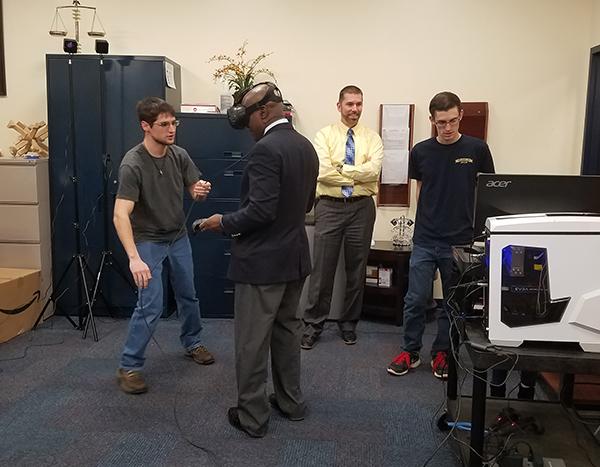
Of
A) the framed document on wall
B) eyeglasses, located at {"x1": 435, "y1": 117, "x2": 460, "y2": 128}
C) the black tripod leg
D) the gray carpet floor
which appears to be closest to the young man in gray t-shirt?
the gray carpet floor

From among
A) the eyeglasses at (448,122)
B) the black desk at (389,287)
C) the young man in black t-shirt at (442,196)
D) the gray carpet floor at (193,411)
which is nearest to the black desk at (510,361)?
the gray carpet floor at (193,411)

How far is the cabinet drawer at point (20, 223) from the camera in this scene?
4035 mm

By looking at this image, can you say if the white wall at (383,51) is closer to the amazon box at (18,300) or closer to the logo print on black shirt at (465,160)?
the amazon box at (18,300)

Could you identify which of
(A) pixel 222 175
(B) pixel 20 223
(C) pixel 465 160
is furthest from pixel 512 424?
(B) pixel 20 223

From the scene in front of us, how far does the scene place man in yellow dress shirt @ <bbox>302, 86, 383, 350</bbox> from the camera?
3.65 m

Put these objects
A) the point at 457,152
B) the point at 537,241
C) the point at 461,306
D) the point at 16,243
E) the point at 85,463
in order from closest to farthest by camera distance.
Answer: the point at 537,241 → the point at 461,306 → the point at 85,463 → the point at 457,152 → the point at 16,243

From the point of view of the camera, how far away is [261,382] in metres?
2.54

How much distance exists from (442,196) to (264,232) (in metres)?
1.06

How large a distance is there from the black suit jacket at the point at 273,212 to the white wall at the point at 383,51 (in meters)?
2.08

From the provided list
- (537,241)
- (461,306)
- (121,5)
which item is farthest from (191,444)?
(121,5)

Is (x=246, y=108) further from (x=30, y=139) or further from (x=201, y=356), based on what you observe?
(x=30, y=139)

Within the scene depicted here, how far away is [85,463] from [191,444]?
0.41 meters

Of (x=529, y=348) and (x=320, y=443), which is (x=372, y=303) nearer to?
(x=320, y=443)

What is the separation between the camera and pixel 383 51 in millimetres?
4336
